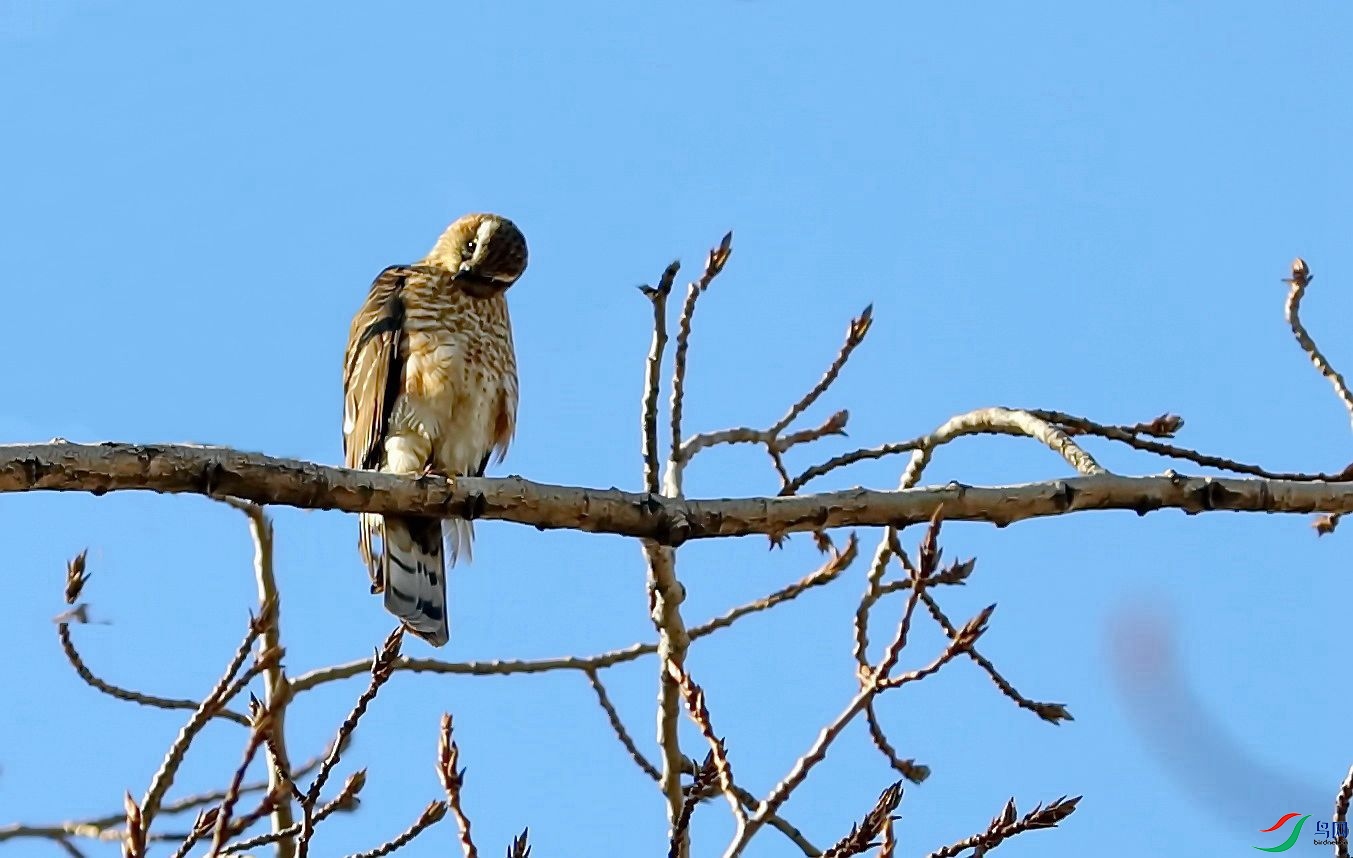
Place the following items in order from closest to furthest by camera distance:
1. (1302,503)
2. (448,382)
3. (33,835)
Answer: (1302,503)
(33,835)
(448,382)

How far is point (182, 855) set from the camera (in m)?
2.44

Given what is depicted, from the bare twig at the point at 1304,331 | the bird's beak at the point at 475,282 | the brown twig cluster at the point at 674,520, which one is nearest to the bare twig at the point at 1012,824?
the brown twig cluster at the point at 674,520

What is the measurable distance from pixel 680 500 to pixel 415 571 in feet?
7.25

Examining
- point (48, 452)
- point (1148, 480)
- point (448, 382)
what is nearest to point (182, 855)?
point (48, 452)

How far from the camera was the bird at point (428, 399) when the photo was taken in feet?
17.8

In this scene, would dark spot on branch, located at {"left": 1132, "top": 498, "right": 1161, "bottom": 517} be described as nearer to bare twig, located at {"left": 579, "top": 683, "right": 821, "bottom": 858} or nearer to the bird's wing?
bare twig, located at {"left": 579, "top": 683, "right": 821, "bottom": 858}

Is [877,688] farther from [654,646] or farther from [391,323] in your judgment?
[391,323]

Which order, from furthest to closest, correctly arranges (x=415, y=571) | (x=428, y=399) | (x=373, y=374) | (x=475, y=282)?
(x=475, y=282) < (x=373, y=374) < (x=428, y=399) < (x=415, y=571)

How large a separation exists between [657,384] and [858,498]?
475 millimetres

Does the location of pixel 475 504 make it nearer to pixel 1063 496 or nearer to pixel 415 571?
pixel 1063 496

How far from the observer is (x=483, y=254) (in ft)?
19.9

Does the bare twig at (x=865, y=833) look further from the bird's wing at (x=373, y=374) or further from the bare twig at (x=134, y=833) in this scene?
the bird's wing at (x=373, y=374)

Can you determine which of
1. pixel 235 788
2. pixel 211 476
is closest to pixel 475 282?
pixel 211 476

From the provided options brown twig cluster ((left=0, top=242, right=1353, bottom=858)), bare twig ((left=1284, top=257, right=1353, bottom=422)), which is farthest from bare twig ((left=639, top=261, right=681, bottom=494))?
bare twig ((left=1284, top=257, right=1353, bottom=422))
